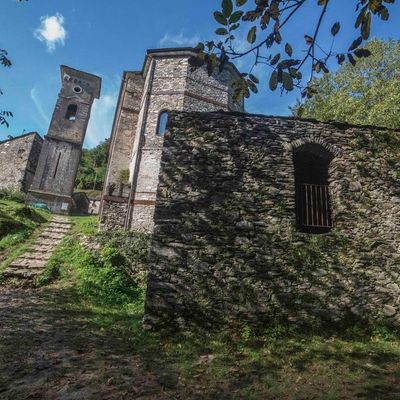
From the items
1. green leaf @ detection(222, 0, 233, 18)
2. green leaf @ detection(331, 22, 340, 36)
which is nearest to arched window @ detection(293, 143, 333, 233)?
green leaf @ detection(331, 22, 340, 36)

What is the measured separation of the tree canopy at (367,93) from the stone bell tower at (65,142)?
18311mm

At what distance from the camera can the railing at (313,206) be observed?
6.14m

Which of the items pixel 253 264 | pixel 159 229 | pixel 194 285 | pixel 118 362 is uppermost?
pixel 159 229

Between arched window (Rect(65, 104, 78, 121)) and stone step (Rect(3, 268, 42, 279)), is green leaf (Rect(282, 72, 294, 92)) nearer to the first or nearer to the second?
stone step (Rect(3, 268, 42, 279))

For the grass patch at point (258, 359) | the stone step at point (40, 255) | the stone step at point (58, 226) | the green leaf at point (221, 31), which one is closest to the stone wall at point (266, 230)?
the grass patch at point (258, 359)

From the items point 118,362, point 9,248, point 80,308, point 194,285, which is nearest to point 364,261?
point 194,285

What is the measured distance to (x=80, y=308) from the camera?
6.44 metres

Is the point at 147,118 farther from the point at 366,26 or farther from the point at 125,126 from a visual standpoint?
the point at 366,26

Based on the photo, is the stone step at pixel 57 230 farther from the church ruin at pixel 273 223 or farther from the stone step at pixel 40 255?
the church ruin at pixel 273 223

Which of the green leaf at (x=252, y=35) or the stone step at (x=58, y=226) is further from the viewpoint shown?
the stone step at (x=58, y=226)

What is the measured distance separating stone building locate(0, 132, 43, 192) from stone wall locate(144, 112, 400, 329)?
2776 cm

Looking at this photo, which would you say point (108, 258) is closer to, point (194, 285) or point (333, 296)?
point (194, 285)

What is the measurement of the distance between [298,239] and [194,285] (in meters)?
2.07

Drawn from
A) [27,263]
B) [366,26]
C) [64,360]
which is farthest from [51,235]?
[366,26]
